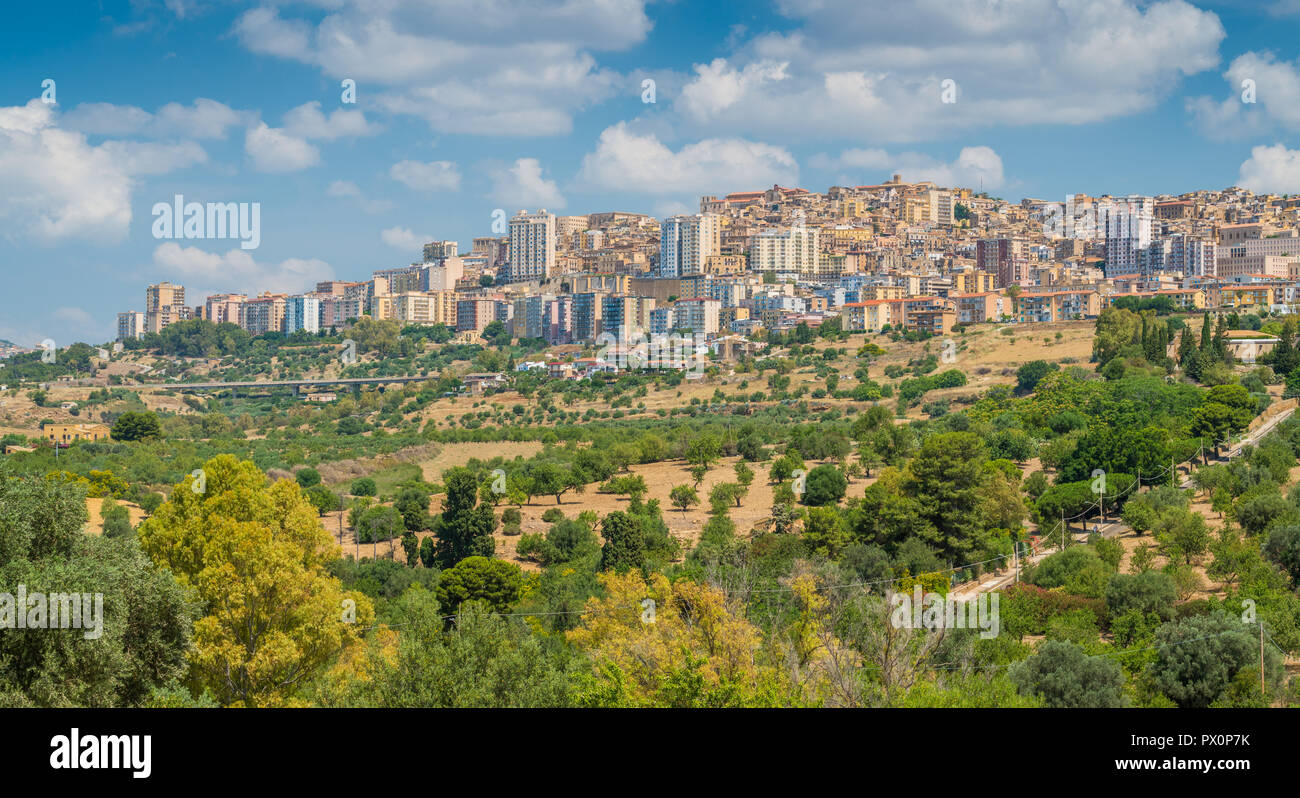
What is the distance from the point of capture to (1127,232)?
109 meters

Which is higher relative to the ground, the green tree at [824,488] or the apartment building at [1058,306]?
the apartment building at [1058,306]

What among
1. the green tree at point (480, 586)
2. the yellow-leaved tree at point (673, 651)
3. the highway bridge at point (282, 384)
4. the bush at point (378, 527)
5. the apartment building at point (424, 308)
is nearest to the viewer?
the yellow-leaved tree at point (673, 651)

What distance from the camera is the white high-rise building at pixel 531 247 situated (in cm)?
11975

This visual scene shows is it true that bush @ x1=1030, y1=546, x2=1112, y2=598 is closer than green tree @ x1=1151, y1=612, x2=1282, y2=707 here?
No

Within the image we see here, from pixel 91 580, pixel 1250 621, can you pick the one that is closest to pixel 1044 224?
A: pixel 1250 621

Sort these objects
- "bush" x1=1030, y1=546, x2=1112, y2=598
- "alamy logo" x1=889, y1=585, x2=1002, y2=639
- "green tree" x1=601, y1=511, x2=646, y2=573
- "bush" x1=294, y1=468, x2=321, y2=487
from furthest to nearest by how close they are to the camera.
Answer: "bush" x1=294, y1=468, x2=321, y2=487
"green tree" x1=601, y1=511, x2=646, y2=573
"bush" x1=1030, y1=546, x2=1112, y2=598
"alamy logo" x1=889, y1=585, x2=1002, y2=639

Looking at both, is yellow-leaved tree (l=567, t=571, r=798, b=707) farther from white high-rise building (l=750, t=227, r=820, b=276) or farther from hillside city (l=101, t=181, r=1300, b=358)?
white high-rise building (l=750, t=227, r=820, b=276)

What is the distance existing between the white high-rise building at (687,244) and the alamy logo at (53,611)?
100417 mm

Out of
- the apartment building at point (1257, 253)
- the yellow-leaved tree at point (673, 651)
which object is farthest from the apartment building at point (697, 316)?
the yellow-leaved tree at point (673, 651)

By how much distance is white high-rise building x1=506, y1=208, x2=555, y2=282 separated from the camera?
393ft

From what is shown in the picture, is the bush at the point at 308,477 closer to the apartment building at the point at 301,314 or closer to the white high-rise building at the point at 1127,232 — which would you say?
the apartment building at the point at 301,314
